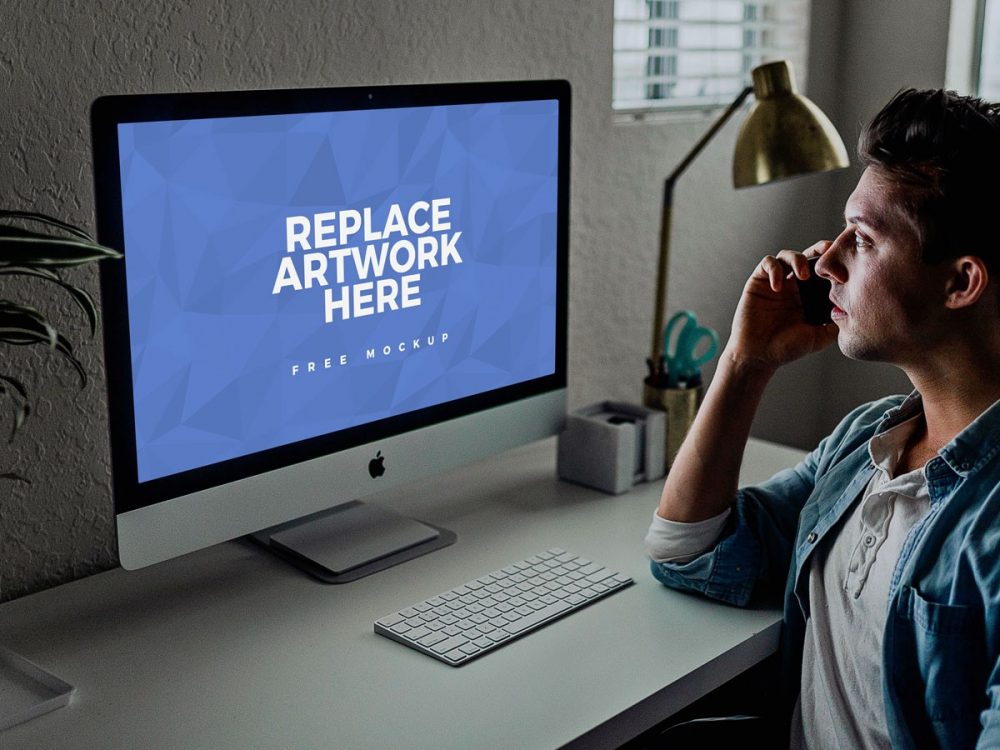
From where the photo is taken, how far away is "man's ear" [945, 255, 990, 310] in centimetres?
124

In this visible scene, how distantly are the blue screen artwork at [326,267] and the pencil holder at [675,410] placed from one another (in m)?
0.27

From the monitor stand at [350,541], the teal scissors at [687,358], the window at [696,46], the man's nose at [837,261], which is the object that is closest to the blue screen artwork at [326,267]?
the monitor stand at [350,541]

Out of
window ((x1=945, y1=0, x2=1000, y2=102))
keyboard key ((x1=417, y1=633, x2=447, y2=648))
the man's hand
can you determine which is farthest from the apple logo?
window ((x1=945, y1=0, x2=1000, y2=102))

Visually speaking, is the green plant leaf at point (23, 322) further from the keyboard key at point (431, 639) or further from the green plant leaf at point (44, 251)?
the keyboard key at point (431, 639)

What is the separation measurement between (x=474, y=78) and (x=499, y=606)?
0.86 meters

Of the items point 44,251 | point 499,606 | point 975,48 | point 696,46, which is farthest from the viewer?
point 975,48

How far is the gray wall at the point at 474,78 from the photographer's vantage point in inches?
55.7

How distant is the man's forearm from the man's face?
194 mm

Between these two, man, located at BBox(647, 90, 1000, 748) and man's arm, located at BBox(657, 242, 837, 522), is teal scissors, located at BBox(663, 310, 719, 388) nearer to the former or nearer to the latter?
man's arm, located at BBox(657, 242, 837, 522)

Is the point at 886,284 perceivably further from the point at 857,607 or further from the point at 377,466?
the point at 377,466

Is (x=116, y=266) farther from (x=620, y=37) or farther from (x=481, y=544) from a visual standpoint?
(x=620, y=37)

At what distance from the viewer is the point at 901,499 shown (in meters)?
1.31

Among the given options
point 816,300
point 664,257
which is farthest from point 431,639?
point 664,257

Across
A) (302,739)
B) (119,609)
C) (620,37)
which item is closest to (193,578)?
(119,609)
